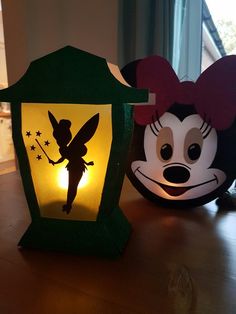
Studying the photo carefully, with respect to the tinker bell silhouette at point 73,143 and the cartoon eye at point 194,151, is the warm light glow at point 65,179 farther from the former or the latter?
the cartoon eye at point 194,151

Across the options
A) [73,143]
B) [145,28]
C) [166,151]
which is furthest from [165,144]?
[145,28]

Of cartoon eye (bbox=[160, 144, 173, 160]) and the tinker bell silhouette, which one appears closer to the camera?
the tinker bell silhouette

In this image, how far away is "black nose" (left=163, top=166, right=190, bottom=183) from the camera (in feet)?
2.09

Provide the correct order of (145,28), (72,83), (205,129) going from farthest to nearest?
(145,28), (205,129), (72,83)

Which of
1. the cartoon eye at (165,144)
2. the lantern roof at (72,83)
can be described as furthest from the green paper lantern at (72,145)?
the cartoon eye at (165,144)

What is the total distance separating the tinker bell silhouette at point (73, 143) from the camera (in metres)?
0.45

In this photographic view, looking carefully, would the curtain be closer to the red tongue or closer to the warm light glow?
the red tongue

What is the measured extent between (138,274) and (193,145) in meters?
0.32

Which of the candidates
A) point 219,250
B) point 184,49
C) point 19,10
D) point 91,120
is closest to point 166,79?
point 91,120

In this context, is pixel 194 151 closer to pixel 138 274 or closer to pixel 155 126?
pixel 155 126

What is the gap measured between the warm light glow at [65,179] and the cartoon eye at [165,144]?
0.24 metres

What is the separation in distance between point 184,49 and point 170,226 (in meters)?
0.88

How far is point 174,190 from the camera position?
657mm

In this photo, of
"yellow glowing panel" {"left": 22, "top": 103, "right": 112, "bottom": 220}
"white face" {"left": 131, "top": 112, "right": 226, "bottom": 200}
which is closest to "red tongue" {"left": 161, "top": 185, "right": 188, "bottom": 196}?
"white face" {"left": 131, "top": 112, "right": 226, "bottom": 200}
